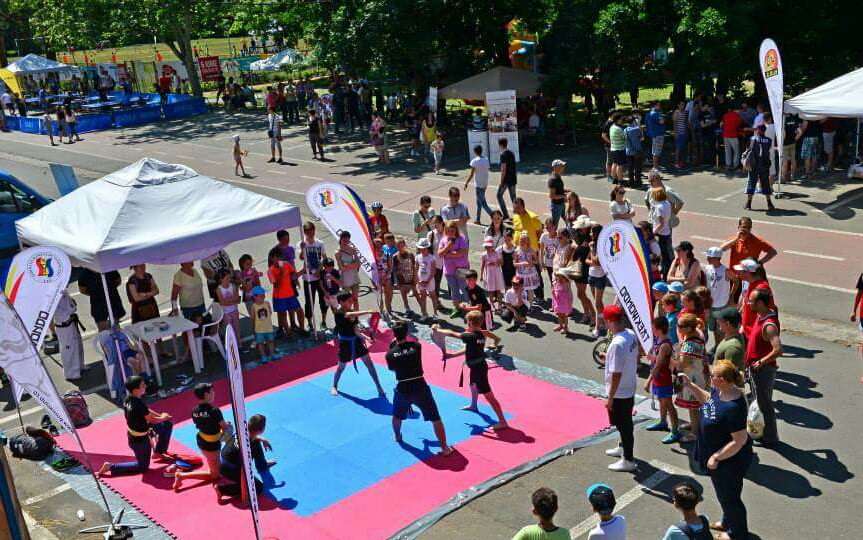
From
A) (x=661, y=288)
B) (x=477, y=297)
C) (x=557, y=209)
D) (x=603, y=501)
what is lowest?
(x=603, y=501)

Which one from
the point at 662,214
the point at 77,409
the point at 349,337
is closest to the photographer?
the point at 349,337

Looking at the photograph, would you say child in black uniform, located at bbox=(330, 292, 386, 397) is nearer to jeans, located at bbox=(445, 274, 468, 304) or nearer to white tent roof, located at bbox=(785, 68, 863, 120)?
jeans, located at bbox=(445, 274, 468, 304)

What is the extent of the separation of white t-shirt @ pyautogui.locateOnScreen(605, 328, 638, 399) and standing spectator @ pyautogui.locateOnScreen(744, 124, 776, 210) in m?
10.9

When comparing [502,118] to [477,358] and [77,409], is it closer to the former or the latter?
[477,358]

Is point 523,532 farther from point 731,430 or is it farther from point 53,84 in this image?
point 53,84

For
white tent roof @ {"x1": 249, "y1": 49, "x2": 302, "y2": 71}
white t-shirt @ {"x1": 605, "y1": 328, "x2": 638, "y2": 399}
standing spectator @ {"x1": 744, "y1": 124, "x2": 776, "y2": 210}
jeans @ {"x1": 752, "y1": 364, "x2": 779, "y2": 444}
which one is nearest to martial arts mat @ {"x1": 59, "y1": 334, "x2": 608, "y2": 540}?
white t-shirt @ {"x1": 605, "y1": 328, "x2": 638, "y2": 399}

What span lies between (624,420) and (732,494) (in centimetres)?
169

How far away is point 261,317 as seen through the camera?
42.5 feet

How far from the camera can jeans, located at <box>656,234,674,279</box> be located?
558 inches

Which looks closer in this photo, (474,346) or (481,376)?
(474,346)

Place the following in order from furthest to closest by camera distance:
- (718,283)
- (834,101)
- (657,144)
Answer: (657,144) → (834,101) → (718,283)

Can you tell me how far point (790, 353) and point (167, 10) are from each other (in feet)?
115

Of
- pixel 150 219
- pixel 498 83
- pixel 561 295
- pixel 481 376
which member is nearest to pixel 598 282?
pixel 561 295

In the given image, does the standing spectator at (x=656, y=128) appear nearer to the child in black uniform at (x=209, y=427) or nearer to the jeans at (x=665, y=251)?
the jeans at (x=665, y=251)
